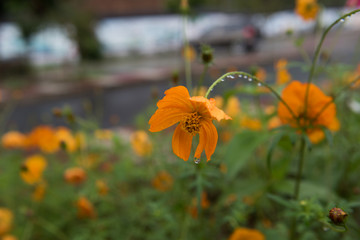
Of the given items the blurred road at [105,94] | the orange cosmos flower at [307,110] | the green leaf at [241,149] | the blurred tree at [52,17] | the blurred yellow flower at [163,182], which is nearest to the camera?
the orange cosmos flower at [307,110]

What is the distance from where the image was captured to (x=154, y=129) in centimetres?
57

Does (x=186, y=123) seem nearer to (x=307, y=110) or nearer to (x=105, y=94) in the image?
(x=307, y=110)

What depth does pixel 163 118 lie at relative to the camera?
1.88 ft

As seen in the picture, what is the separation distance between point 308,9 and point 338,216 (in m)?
1.06

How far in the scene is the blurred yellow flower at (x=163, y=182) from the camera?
136 cm

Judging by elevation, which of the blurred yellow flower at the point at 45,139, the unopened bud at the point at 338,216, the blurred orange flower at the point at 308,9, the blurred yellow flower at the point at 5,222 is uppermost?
the blurred orange flower at the point at 308,9

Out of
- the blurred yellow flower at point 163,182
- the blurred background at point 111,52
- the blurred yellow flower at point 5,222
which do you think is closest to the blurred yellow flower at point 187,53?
the blurred background at point 111,52

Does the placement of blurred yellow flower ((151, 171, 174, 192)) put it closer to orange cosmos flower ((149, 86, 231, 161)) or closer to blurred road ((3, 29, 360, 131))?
orange cosmos flower ((149, 86, 231, 161))

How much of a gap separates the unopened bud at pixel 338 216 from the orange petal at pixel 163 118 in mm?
350

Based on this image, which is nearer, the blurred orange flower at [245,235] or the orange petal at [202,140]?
the orange petal at [202,140]

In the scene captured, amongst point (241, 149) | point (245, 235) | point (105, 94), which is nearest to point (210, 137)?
point (241, 149)

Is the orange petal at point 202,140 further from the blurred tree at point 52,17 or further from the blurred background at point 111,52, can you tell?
the blurred tree at point 52,17

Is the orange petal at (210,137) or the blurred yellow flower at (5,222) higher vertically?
the orange petal at (210,137)

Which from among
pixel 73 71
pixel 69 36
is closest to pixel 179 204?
pixel 69 36
